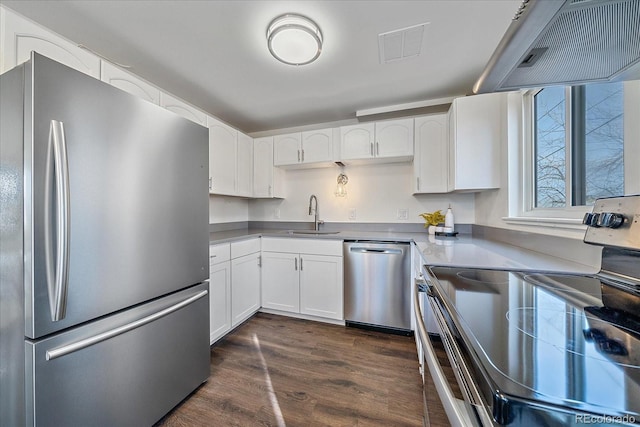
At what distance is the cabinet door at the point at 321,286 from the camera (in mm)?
2301

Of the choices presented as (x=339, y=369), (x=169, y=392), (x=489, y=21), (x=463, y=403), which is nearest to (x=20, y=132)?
(x=169, y=392)

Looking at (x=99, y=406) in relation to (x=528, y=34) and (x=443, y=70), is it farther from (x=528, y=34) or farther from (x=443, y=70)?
(x=443, y=70)

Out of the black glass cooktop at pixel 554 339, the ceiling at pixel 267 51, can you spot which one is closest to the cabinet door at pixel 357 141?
the ceiling at pixel 267 51

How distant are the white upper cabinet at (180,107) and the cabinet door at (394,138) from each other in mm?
1674

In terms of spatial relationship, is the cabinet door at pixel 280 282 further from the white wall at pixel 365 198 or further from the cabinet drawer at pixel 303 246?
the white wall at pixel 365 198

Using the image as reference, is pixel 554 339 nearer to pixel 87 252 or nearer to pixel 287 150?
pixel 87 252

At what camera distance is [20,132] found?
2.71 feet

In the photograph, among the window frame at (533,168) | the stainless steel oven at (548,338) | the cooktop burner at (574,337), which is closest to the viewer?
the stainless steel oven at (548,338)

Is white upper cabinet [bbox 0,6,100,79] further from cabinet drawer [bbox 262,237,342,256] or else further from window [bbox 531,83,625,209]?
window [bbox 531,83,625,209]

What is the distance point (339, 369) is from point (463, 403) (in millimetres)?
1446

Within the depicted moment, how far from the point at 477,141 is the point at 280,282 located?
222cm

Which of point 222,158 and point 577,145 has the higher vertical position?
point 222,158

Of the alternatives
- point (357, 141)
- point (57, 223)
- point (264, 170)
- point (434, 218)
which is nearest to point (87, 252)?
point (57, 223)

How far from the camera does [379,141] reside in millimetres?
2461
